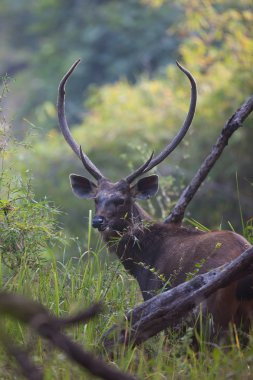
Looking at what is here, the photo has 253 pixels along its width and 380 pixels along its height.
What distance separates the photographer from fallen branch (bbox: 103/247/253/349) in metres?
4.70

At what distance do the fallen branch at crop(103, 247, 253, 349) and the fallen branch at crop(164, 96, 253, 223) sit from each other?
1.41 metres

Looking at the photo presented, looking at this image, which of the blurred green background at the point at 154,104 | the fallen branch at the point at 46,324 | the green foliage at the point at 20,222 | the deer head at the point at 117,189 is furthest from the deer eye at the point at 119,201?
the blurred green background at the point at 154,104

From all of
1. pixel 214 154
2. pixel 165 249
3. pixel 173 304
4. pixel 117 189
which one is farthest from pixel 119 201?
pixel 173 304

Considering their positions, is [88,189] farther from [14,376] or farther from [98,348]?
[14,376]

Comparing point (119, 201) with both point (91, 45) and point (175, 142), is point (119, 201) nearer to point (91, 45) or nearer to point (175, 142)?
point (175, 142)

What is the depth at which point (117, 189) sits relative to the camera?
7.27 meters

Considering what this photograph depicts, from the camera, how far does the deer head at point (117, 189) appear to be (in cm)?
697

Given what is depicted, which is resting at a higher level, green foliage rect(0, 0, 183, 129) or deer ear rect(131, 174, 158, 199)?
deer ear rect(131, 174, 158, 199)

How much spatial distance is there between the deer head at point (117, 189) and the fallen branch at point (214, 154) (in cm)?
35

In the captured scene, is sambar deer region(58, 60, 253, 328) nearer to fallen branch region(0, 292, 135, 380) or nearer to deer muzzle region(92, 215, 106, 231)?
deer muzzle region(92, 215, 106, 231)

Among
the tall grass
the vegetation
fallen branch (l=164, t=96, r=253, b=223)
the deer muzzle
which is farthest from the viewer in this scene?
the deer muzzle

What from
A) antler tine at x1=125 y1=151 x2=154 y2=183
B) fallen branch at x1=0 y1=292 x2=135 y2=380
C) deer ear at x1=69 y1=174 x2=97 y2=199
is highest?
fallen branch at x1=0 y1=292 x2=135 y2=380

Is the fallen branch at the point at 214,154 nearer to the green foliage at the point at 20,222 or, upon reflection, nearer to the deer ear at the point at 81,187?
the deer ear at the point at 81,187

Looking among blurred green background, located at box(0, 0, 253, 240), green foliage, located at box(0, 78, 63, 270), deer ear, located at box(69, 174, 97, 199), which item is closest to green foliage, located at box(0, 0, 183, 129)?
blurred green background, located at box(0, 0, 253, 240)
